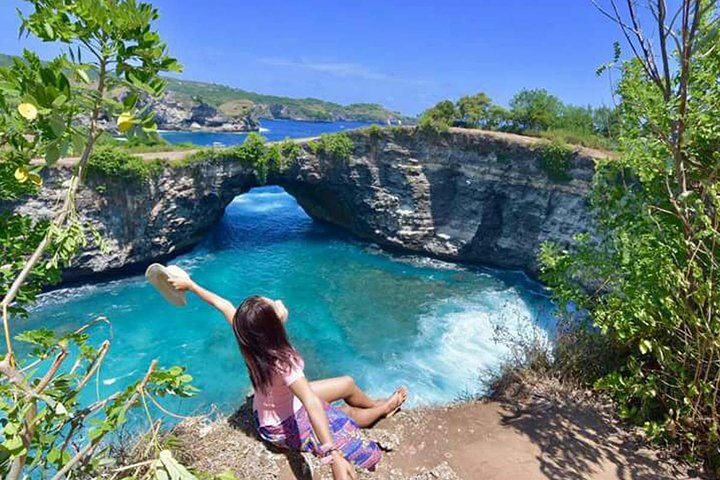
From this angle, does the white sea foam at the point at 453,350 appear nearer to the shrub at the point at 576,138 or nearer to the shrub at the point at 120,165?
the shrub at the point at 576,138

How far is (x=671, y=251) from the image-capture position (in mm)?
3695

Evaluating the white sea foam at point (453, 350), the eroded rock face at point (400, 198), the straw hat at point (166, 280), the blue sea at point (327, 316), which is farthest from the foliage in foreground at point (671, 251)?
the eroded rock face at point (400, 198)

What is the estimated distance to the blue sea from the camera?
13.0 meters

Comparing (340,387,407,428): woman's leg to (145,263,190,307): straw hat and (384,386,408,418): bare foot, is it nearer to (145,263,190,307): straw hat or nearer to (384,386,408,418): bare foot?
(384,386,408,418): bare foot

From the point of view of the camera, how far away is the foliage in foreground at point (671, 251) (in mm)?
3410

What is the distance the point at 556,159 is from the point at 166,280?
1983cm

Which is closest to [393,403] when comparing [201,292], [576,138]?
[201,292]

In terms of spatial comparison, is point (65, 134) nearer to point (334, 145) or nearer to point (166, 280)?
point (166, 280)

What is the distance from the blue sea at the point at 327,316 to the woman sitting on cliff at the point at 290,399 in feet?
18.9

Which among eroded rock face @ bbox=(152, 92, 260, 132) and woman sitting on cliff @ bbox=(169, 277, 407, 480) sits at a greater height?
eroded rock face @ bbox=(152, 92, 260, 132)

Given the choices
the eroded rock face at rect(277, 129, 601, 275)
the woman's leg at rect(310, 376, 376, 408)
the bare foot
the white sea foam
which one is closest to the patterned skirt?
the woman's leg at rect(310, 376, 376, 408)

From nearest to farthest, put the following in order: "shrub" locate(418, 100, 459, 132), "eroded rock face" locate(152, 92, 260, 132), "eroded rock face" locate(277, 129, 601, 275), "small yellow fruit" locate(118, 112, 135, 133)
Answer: "small yellow fruit" locate(118, 112, 135, 133) → "eroded rock face" locate(277, 129, 601, 275) → "shrub" locate(418, 100, 459, 132) → "eroded rock face" locate(152, 92, 260, 132)

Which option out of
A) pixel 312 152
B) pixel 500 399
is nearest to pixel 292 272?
pixel 312 152

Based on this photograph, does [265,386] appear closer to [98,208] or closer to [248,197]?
[98,208]
